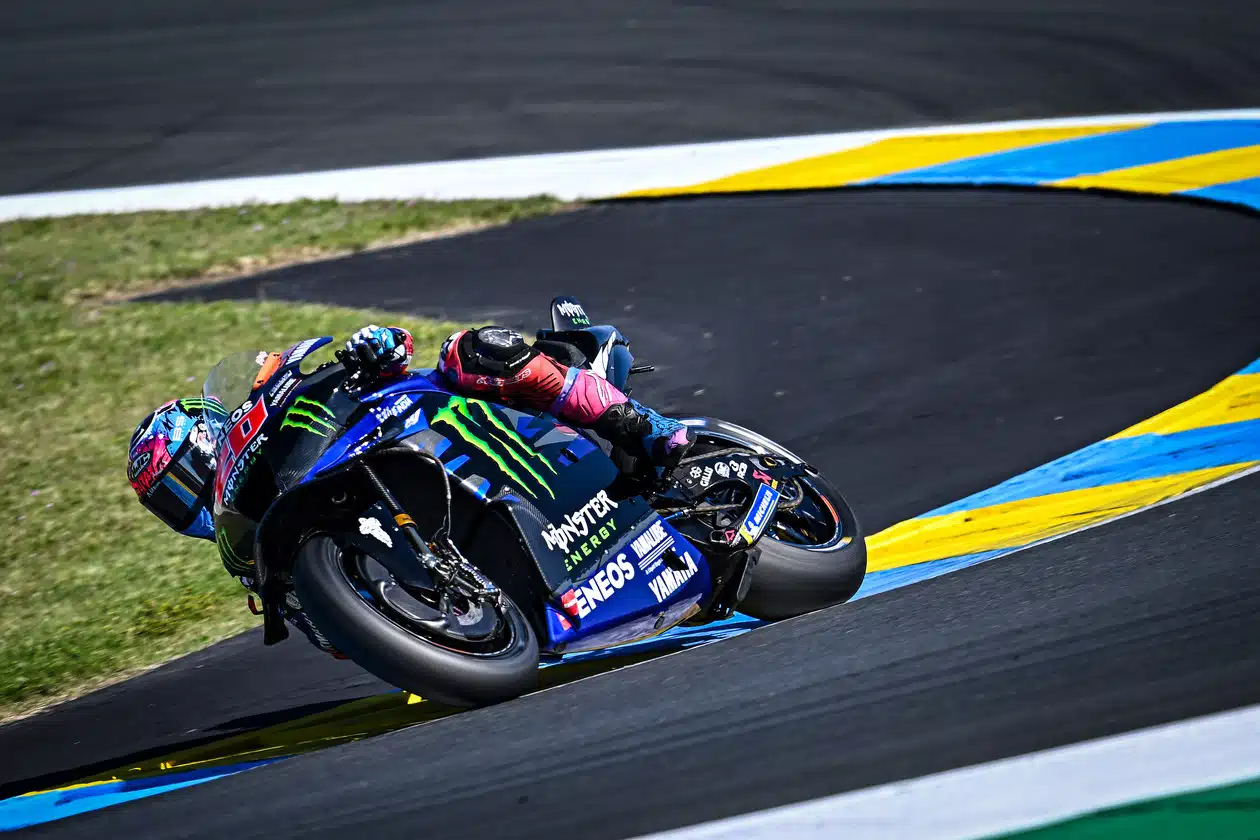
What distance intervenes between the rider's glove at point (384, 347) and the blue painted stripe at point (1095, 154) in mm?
7399

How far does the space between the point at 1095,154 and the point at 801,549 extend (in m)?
7.24

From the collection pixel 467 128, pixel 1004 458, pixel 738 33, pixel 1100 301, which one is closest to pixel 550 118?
pixel 467 128

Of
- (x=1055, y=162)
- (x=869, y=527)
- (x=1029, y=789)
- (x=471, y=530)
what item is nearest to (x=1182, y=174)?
(x=1055, y=162)

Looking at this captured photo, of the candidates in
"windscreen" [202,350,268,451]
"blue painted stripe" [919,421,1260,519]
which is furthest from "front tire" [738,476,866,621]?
"windscreen" [202,350,268,451]

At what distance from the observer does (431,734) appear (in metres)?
4.58

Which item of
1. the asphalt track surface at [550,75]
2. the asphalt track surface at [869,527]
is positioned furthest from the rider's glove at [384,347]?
the asphalt track surface at [550,75]

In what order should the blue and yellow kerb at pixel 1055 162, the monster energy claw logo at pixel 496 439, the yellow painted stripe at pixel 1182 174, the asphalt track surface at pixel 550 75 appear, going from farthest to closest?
the asphalt track surface at pixel 550 75 < the blue and yellow kerb at pixel 1055 162 < the yellow painted stripe at pixel 1182 174 < the monster energy claw logo at pixel 496 439

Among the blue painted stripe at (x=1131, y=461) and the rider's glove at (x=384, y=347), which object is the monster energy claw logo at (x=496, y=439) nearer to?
the rider's glove at (x=384, y=347)

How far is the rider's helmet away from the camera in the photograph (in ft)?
17.0

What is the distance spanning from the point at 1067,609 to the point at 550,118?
1013 cm

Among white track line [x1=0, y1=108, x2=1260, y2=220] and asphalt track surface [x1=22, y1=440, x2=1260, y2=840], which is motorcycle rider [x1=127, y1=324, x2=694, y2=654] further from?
white track line [x1=0, y1=108, x2=1260, y2=220]

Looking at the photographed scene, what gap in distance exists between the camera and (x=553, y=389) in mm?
5164

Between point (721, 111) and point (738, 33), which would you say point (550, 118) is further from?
point (738, 33)

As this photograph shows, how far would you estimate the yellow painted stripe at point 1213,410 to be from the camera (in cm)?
687
